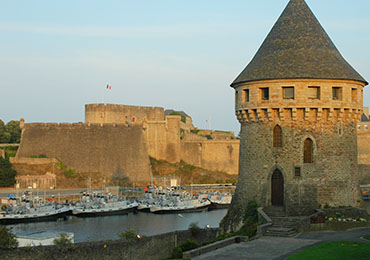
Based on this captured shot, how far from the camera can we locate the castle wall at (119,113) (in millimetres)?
72500

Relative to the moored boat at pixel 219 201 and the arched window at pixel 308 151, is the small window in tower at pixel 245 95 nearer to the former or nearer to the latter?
the arched window at pixel 308 151

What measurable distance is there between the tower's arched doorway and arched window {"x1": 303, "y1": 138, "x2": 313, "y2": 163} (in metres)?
1.12

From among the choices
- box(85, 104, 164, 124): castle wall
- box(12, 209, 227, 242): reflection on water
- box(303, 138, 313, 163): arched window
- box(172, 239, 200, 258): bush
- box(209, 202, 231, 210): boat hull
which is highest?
box(85, 104, 164, 124): castle wall

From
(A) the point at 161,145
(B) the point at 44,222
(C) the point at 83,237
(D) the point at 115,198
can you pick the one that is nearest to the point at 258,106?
(C) the point at 83,237

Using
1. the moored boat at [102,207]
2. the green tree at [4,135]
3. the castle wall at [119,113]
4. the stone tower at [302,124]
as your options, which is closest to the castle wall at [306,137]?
the stone tower at [302,124]

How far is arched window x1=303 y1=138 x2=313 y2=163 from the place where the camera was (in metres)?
19.1

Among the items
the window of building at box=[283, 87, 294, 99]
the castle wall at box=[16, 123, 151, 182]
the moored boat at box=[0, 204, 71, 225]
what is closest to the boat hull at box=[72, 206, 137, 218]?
the moored boat at box=[0, 204, 71, 225]

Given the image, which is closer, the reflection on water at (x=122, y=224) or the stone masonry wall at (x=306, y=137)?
the stone masonry wall at (x=306, y=137)

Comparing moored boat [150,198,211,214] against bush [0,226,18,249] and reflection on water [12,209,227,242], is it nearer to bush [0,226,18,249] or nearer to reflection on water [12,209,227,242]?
reflection on water [12,209,227,242]

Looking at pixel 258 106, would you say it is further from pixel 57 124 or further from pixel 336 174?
pixel 57 124

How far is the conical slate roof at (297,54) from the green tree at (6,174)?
134ft

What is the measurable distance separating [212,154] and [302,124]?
52.7 m

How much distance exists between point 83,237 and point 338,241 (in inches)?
926

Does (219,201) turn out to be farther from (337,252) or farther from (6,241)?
(337,252)
